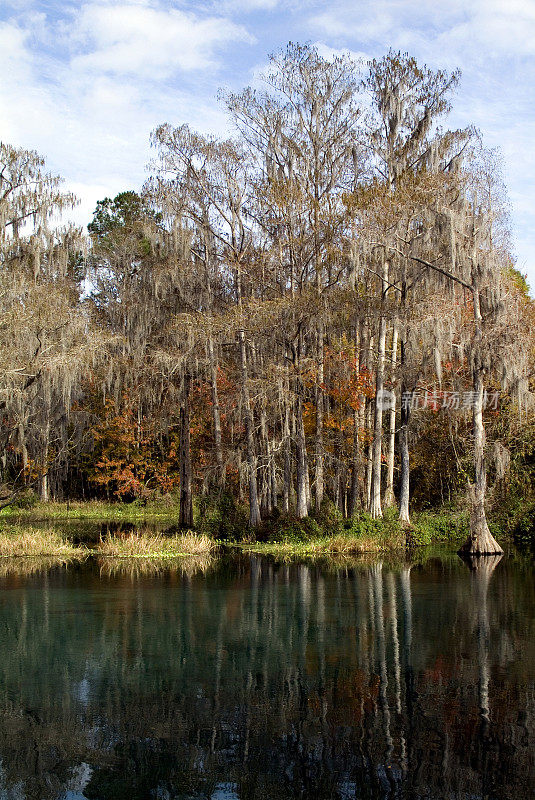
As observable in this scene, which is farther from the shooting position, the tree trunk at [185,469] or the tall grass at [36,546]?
the tree trunk at [185,469]

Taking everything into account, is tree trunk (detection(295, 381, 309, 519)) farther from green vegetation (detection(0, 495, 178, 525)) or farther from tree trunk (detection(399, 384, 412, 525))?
green vegetation (detection(0, 495, 178, 525))

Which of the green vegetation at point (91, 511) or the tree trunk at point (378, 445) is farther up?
the tree trunk at point (378, 445)

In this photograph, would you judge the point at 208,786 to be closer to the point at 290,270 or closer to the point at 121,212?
the point at 290,270

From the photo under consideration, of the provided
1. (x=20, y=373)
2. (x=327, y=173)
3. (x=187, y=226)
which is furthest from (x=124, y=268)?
(x=20, y=373)

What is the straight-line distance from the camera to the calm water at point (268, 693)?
6535 millimetres

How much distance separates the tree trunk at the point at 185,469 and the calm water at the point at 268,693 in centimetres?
1138

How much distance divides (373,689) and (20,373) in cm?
1536

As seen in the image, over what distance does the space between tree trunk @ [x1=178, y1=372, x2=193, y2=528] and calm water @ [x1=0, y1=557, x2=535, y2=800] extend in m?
11.4

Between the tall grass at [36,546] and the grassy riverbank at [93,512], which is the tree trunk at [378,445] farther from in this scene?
the grassy riverbank at [93,512]

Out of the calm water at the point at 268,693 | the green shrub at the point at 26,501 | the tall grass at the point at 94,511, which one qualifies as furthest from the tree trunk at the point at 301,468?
the green shrub at the point at 26,501

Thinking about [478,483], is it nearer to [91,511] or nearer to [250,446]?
[250,446]

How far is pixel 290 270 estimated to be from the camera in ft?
89.1

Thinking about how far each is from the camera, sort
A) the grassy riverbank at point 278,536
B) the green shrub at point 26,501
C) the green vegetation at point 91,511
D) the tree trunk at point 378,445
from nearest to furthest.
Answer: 1. the grassy riverbank at point 278,536
2. the tree trunk at point 378,445
3. the green vegetation at point 91,511
4. the green shrub at point 26,501

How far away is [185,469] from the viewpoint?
1099 inches
